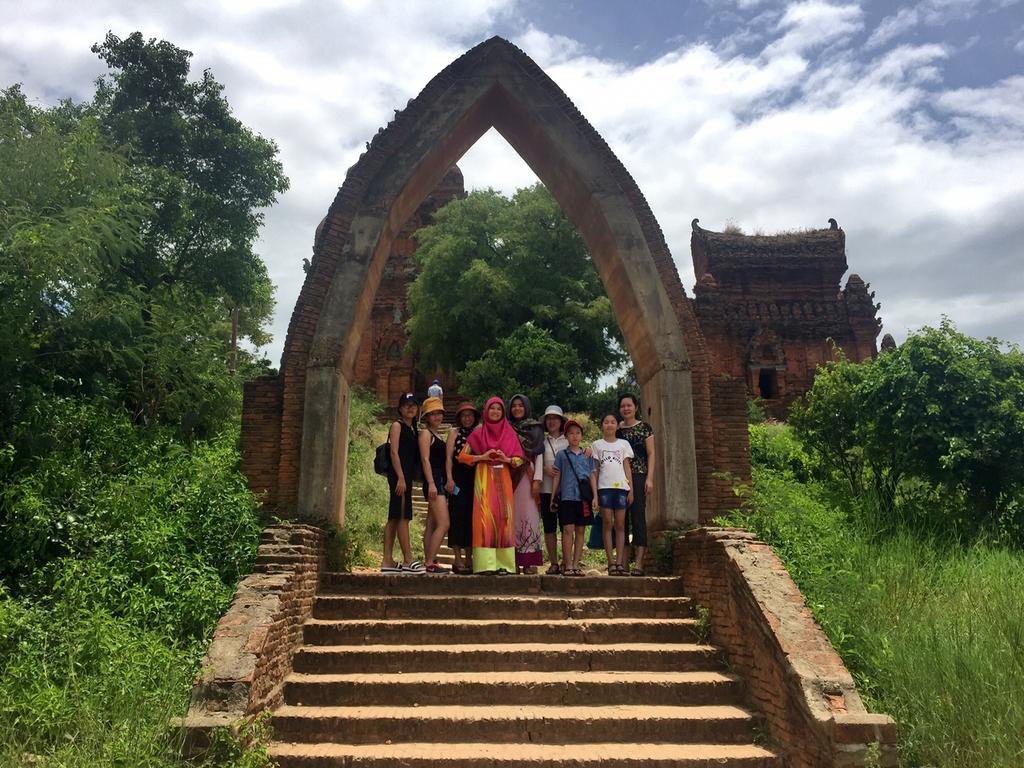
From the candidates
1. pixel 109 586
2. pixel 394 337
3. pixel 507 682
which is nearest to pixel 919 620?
pixel 507 682

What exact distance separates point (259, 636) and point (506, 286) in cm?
1812

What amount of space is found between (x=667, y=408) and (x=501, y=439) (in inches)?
78.3

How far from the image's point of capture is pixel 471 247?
23.6m

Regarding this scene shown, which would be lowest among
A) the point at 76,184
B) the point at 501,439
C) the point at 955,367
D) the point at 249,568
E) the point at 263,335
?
the point at 249,568

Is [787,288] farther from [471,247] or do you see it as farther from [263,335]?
Answer: [263,335]

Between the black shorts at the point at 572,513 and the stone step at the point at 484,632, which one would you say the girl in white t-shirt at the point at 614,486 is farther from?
the stone step at the point at 484,632

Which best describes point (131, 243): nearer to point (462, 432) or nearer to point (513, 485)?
point (462, 432)

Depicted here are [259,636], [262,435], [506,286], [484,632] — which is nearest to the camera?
[259,636]

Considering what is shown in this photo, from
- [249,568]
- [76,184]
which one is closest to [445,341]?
[76,184]

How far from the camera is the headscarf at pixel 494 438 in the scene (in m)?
6.75

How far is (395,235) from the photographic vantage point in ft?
26.5

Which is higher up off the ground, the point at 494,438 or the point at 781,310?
the point at 781,310

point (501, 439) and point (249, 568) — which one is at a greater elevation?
point (501, 439)

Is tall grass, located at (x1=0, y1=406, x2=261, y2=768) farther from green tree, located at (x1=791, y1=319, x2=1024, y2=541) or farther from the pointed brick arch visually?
green tree, located at (x1=791, y1=319, x2=1024, y2=541)
